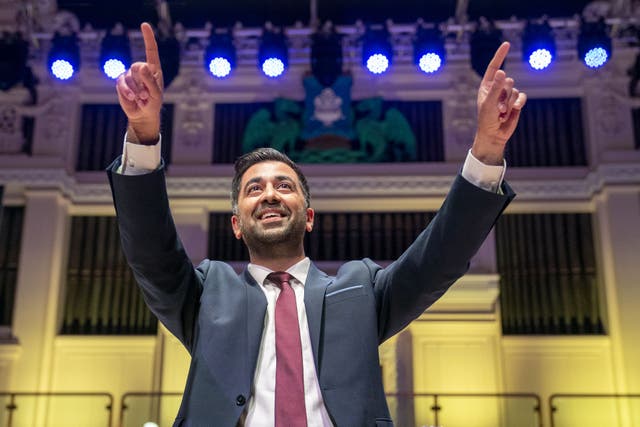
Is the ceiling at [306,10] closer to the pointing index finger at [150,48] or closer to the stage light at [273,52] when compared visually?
the stage light at [273,52]

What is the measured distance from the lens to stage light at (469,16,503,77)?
282 inches

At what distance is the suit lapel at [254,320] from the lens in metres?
1.75

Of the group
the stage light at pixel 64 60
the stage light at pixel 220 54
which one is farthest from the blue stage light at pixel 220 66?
the stage light at pixel 64 60

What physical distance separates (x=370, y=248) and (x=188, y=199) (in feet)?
6.74

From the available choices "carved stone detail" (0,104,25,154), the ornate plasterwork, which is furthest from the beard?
"carved stone detail" (0,104,25,154)

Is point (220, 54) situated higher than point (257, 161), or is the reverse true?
point (220, 54)

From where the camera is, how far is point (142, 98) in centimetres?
168

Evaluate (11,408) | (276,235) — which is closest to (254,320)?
(276,235)

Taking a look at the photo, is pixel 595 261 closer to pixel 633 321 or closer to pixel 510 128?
pixel 633 321

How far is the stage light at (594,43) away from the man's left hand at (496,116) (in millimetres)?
5929

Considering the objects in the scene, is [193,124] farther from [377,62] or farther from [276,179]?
[276,179]

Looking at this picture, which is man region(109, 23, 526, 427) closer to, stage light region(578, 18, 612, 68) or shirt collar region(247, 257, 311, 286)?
shirt collar region(247, 257, 311, 286)

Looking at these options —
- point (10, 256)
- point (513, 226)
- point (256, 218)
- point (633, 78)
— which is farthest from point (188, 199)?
point (256, 218)

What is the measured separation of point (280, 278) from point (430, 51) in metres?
5.81
